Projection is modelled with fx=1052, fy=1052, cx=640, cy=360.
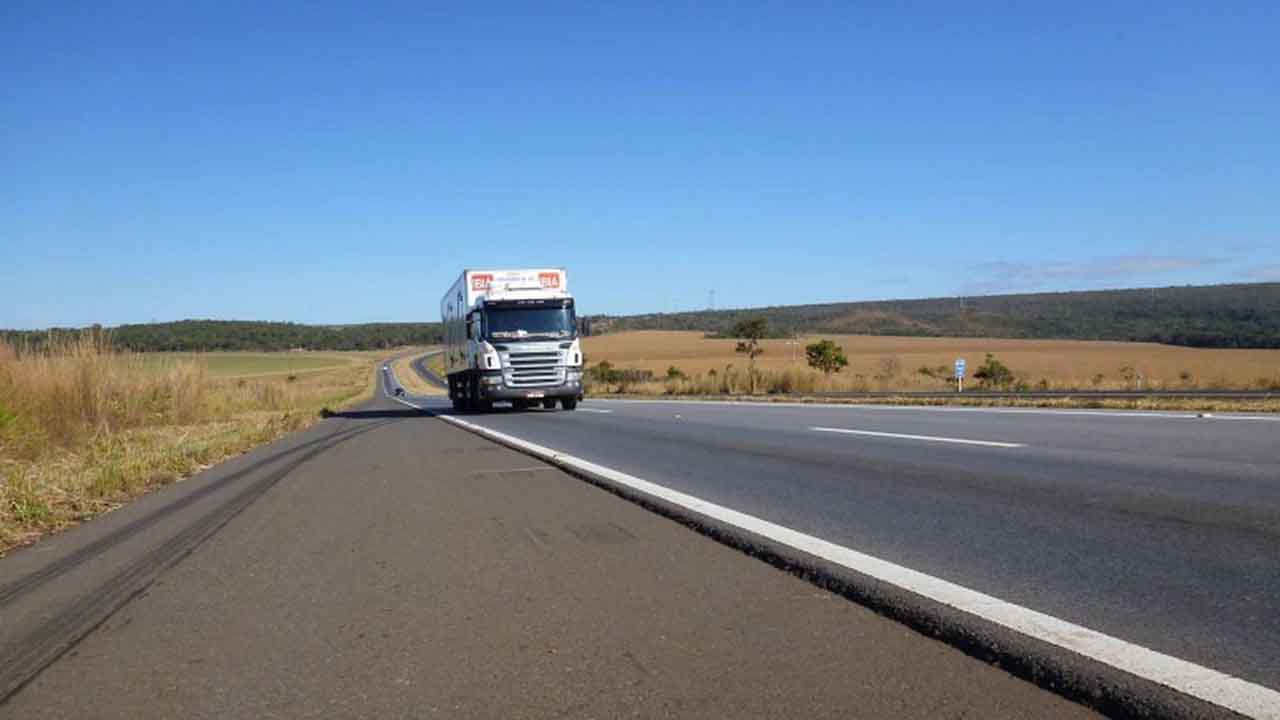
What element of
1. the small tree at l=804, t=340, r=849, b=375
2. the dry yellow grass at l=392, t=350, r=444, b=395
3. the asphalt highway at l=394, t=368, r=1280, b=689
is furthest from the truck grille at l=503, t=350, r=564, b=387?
the dry yellow grass at l=392, t=350, r=444, b=395

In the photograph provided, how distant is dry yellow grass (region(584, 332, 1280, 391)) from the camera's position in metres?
42.9

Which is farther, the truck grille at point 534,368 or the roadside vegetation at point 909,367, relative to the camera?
the roadside vegetation at point 909,367

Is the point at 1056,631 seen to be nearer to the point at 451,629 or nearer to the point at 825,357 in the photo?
the point at 451,629

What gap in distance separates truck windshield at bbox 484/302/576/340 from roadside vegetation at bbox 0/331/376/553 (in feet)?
16.9

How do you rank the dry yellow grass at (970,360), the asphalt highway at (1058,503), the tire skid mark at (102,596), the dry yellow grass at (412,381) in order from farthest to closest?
1. the dry yellow grass at (412,381)
2. the dry yellow grass at (970,360)
3. the asphalt highway at (1058,503)
4. the tire skid mark at (102,596)

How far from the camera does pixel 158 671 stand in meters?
4.04

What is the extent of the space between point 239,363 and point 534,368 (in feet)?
188

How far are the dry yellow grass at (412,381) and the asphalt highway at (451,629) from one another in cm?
6721

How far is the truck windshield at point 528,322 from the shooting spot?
26.2 meters

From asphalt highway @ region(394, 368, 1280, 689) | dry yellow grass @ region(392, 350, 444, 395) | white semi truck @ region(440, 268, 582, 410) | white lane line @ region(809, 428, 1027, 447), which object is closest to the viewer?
asphalt highway @ region(394, 368, 1280, 689)

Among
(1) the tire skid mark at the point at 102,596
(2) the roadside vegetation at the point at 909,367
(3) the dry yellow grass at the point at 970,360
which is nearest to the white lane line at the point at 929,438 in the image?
(1) the tire skid mark at the point at 102,596

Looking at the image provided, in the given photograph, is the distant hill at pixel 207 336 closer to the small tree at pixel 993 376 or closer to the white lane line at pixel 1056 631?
the white lane line at pixel 1056 631

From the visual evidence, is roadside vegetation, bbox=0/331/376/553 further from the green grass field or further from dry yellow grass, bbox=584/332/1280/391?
dry yellow grass, bbox=584/332/1280/391

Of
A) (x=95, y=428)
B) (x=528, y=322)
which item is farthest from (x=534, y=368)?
(x=95, y=428)
